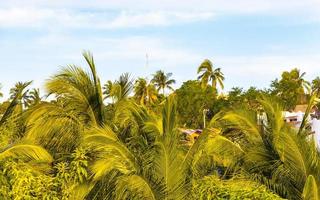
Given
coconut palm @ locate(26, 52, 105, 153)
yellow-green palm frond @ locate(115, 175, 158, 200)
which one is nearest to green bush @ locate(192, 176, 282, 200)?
yellow-green palm frond @ locate(115, 175, 158, 200)

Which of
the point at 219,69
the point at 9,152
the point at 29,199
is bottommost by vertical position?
the point at 29,199

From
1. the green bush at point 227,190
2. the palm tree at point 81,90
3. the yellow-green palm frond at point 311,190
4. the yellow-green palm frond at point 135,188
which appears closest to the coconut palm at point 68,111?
the palm tree at point 81,90

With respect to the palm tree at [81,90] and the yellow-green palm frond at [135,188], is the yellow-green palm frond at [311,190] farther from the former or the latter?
the palm tree at [81,90]

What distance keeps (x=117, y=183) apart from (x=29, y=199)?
136 centimetres

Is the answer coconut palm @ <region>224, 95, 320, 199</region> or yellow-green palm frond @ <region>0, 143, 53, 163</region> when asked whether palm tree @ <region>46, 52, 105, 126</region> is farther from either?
coconut palm @ <region>224, 95, 320, 199</region>

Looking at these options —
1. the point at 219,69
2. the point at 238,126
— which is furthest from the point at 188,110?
the point at 238,126

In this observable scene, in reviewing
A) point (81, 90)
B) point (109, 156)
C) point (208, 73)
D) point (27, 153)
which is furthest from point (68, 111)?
point (208, 73)

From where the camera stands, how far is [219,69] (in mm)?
66688

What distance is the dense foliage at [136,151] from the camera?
25.9ft

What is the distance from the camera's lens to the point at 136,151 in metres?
8.66

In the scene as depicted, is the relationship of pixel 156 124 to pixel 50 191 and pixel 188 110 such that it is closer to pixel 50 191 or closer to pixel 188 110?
pixel 50 191

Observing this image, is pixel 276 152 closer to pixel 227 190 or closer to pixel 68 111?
pixel 227 190

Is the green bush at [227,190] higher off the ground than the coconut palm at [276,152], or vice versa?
the coconut palm at [276,152]

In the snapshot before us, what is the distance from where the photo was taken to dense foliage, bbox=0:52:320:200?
7.89 metres
